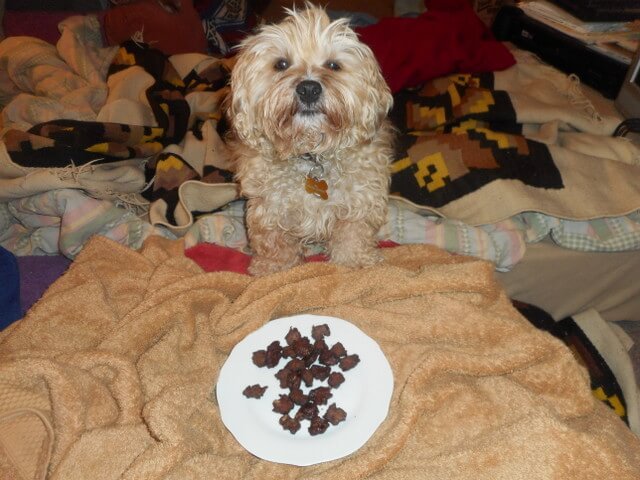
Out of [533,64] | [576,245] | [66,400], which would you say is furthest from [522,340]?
[533,64]

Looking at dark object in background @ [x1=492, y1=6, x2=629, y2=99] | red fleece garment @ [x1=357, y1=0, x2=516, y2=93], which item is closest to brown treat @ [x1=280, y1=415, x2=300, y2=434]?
red fleece garment @ [x1=357, y1=0, x2=516, y2=93]

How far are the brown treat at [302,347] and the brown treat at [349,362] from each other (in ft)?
0.41

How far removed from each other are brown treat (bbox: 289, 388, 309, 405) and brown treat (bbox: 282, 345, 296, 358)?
0.44 feet

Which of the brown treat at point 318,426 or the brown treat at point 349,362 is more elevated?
the brown treat at point 349,362

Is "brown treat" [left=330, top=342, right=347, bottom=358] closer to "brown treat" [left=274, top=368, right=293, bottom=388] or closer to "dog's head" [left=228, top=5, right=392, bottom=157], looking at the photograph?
"brown treat" [left=274, top=368, right=293, bottom=388]

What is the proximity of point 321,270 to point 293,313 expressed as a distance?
9.2 inches

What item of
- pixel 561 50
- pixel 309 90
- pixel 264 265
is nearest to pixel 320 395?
pixel 264 265

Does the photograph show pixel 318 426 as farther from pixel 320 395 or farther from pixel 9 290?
pixel 9 290

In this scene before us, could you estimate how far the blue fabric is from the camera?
229cm

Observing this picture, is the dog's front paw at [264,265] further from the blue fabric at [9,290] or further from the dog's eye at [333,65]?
the blue fabric at [9,290]

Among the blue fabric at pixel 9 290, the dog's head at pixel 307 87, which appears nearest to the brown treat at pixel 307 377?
the dog's head at pixel 307 87

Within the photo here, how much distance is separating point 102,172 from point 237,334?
4.08ft

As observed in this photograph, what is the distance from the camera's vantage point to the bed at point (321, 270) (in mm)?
1724

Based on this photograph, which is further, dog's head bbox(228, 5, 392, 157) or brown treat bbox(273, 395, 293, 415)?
dog's head bbox(228, 5, 392, 157)
